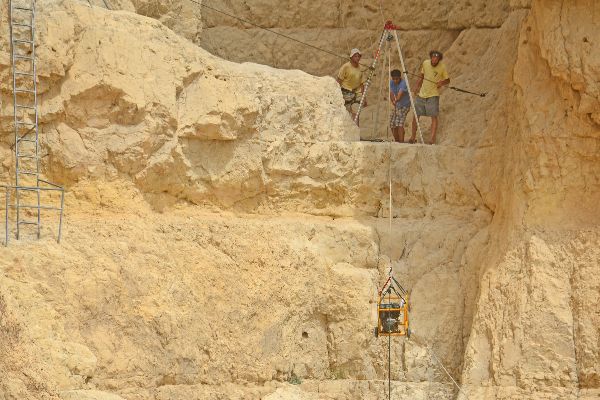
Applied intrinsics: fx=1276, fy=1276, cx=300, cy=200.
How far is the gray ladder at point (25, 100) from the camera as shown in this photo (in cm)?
1634

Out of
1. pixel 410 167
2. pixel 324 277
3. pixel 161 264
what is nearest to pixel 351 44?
pixel 410 167

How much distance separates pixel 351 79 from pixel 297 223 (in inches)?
115

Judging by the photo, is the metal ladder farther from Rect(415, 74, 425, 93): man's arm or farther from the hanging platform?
Rect(415, 74, 425, 93): man's arm

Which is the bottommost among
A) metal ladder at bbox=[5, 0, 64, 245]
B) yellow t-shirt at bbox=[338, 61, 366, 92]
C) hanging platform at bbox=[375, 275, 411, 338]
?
hanging platform at bbox=[375, 275, 411, 338]

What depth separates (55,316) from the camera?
48.9 feet

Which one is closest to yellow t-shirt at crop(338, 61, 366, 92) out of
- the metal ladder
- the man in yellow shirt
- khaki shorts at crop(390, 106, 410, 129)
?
khaki shorts at crop(390, 106, 410, 129)

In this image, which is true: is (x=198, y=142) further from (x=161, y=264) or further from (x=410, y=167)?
(x=410, y=167)

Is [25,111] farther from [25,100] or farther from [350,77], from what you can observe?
[350,77]

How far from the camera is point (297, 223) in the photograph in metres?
18.2

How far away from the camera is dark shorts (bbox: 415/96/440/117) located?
63.9ft

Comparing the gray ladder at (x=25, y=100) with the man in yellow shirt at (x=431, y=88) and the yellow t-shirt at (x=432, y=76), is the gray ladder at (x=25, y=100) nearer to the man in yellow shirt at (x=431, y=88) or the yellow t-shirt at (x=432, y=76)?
the man in yellow shirt at (x=431, y=88)

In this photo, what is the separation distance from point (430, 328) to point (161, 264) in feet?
13.3

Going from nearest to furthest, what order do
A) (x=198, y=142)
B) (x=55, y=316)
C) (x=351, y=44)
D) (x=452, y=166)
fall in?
(x=55, y=316), (x=198, y=142), (x=452, y=166), (x=351, y=44)

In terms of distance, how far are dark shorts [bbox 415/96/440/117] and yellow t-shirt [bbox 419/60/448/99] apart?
9 cm
